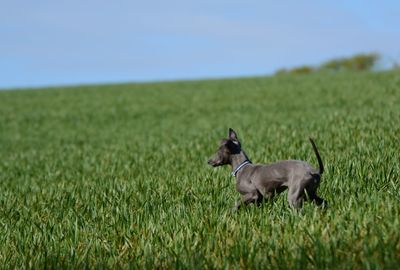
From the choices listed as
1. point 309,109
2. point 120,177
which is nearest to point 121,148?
point 120,177

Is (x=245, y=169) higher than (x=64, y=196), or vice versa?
(x=245, y=169)

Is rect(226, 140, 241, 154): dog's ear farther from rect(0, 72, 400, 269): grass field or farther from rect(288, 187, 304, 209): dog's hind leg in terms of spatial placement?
rect(288, 187, 304, 209): dog's hind leg

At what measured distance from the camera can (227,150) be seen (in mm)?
5891

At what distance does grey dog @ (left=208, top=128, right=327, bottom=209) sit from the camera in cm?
500

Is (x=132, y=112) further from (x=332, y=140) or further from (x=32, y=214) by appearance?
(x=32, y=214)

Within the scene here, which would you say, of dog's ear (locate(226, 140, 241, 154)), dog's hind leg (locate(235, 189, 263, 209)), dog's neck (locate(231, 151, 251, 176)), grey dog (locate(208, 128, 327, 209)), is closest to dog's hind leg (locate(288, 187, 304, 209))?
grey dog (locate(208, 128, 327, 209))

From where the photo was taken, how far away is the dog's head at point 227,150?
5.86 metres

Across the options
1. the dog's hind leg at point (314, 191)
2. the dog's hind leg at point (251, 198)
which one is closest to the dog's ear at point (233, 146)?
the dog's hind leg at point (251, 198)

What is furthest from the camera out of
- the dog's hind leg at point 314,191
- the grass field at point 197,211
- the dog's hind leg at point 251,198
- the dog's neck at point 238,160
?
the dog's neck at point 238,160

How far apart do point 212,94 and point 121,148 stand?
21.0 m

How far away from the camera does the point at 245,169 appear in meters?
5.69

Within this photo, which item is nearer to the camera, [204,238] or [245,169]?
[204,238]

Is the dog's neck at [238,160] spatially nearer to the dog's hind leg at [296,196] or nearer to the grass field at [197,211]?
the grass field at [197,211]

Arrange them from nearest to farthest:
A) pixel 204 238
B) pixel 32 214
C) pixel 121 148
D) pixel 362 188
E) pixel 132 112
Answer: pixel 204 238 → pixel 362 188 → pixel 32 214 → pixel 121 148 → pixel 132 112
